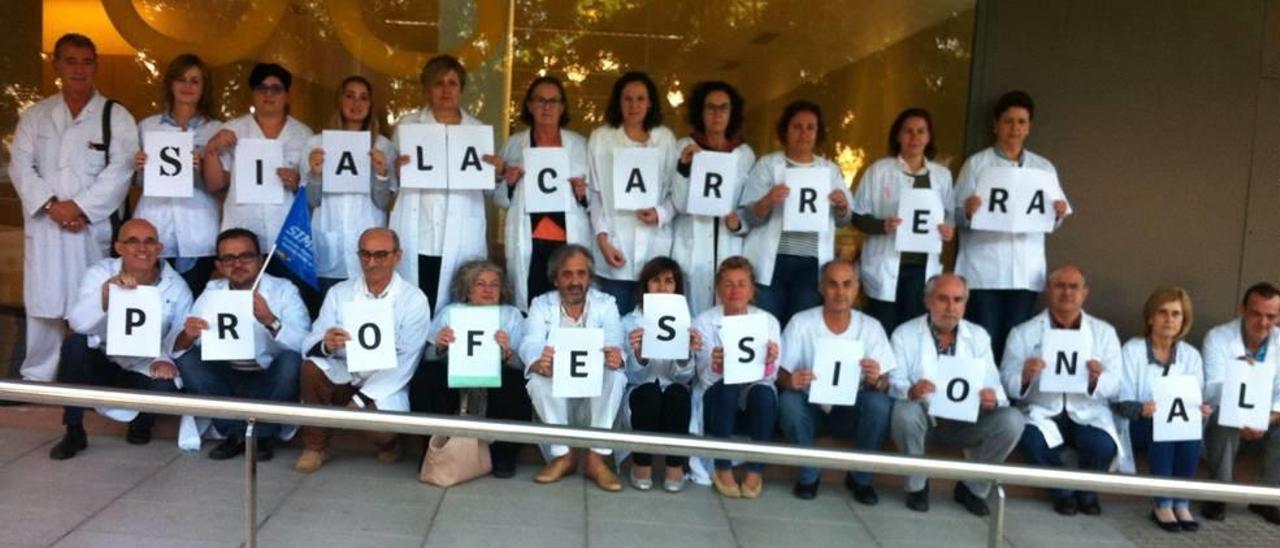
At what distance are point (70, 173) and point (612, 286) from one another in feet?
9.60

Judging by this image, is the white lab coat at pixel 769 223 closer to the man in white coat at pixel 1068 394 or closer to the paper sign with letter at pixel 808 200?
the paper sign with letter at pixel 808 200

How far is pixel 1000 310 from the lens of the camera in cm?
575

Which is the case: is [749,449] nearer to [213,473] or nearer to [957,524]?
[957,524]

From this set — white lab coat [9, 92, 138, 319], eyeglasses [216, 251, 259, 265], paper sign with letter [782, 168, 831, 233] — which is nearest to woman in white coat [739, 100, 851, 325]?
paper sign with letter [782, 168, 831, 233]

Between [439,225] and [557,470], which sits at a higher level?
[439,225]

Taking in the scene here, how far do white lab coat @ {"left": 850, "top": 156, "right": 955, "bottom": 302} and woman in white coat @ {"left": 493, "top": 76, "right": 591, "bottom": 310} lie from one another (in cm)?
151

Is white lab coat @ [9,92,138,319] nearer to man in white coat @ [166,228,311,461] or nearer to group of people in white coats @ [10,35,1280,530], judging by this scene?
group of people in white coats @ [10,35,1280,530]

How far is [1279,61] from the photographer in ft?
21.2

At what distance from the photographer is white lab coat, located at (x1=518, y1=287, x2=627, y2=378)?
5121 millimetres

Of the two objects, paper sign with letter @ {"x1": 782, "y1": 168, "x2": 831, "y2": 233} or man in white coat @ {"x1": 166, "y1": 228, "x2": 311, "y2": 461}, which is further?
paper sign with letter @ {"x1": 782, "y1": 168, "x2": 831, "y2": 233}

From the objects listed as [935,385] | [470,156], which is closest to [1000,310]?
[935,385]

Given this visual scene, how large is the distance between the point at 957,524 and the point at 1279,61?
4127 mm

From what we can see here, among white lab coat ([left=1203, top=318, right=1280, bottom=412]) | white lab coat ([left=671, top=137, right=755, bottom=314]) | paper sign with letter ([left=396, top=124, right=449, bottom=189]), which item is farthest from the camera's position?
white lab coat ([left=671, top=137, right=755, bottom=314])

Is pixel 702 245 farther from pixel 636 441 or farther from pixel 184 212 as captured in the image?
pixel 636 441
